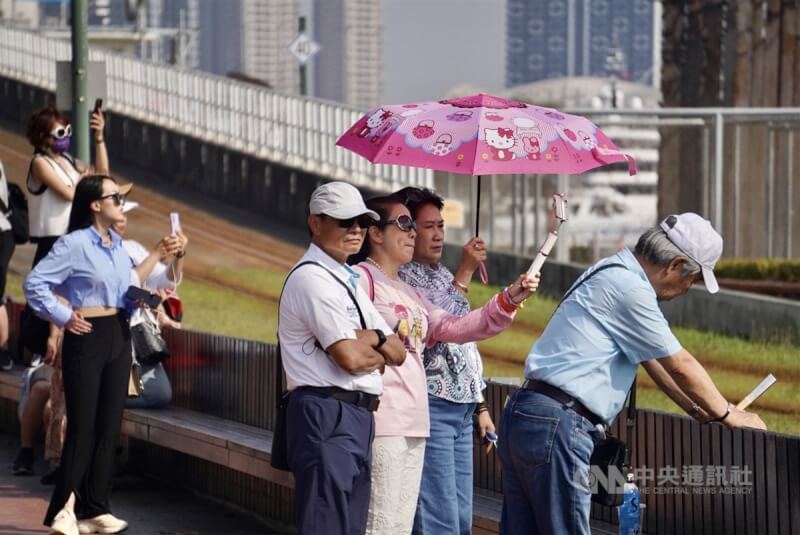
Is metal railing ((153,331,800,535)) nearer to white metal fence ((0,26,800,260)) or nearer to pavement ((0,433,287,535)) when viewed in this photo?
pavement ((0,433,287,535))

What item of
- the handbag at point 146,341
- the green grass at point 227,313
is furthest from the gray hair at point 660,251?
the green grass at point 227,313

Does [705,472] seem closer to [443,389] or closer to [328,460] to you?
[443,389]

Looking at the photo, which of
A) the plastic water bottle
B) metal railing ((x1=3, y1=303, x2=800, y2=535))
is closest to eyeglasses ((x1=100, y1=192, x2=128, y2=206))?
metal railing ((x1=3, y1=303, x2=800, y2=535))

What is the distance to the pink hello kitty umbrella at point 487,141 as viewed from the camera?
25.4 feet

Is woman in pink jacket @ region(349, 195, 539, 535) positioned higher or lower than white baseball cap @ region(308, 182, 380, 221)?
lower

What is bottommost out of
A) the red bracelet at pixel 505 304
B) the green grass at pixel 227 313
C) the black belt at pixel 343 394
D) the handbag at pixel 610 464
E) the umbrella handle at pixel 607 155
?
the green grass at pixel 227 313

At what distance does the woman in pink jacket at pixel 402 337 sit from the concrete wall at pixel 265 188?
35.4 feet

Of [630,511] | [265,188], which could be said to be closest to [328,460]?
[630,511]

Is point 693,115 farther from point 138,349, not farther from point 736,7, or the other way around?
point 138,349

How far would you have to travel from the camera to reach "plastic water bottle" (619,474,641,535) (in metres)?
6.63

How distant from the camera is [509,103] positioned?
8227 mm

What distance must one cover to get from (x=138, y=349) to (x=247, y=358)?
670 millimetres

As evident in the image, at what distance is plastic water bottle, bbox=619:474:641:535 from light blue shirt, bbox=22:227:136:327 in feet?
12.1

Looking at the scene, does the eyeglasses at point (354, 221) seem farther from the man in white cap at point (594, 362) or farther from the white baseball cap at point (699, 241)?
the white baseball cap at point (699, 241)
